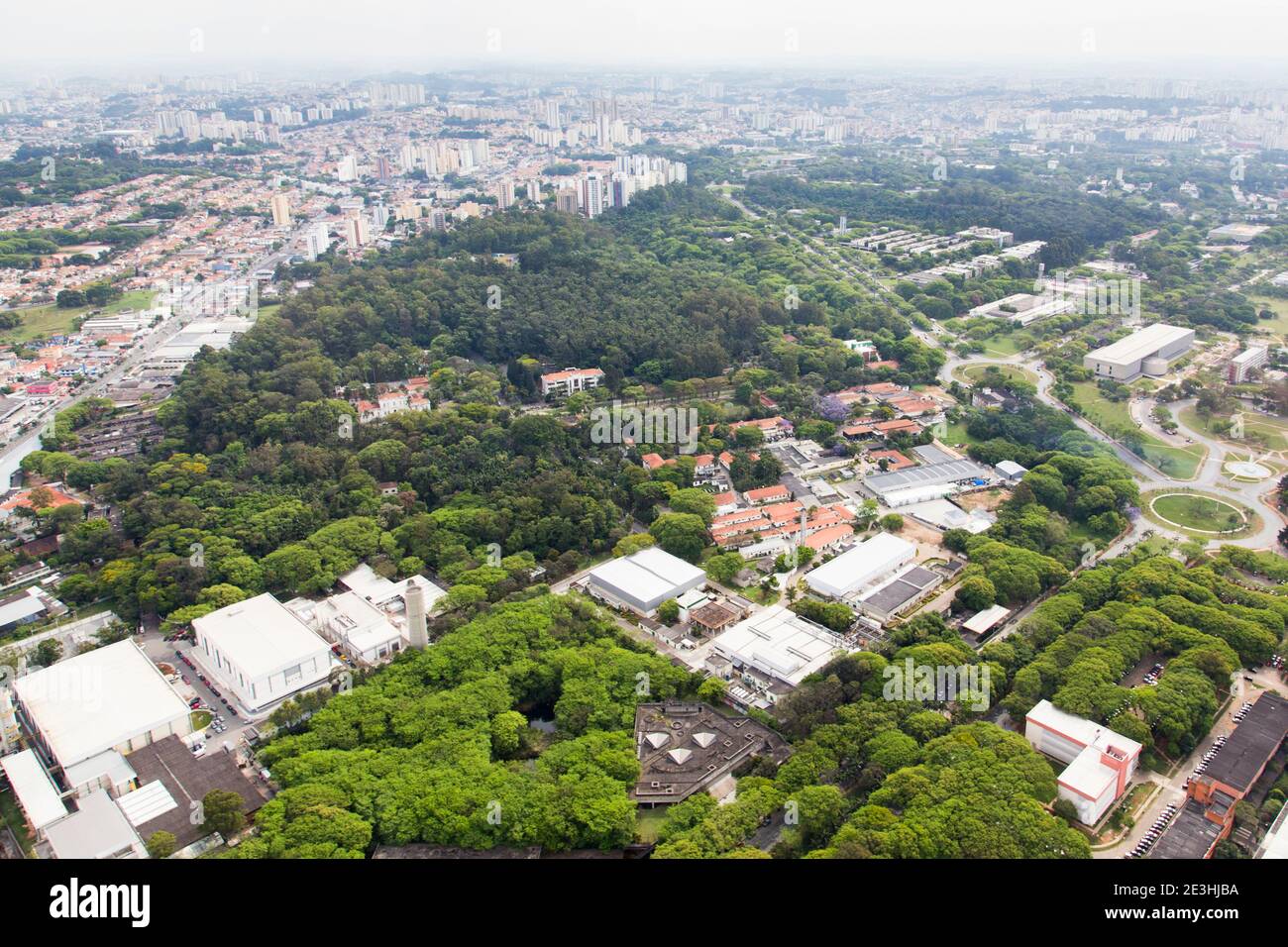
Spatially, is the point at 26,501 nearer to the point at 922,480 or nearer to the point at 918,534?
the point at 918,534

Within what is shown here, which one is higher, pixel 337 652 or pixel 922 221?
pixel 922 221

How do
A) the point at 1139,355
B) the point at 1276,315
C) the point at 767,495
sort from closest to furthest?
1. the point at 767,495
2. the point at 1139,355
3. the point at 1276,315

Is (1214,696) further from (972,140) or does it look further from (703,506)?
(972,140)

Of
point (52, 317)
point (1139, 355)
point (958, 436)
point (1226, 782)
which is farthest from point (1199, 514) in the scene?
point (52, 317)

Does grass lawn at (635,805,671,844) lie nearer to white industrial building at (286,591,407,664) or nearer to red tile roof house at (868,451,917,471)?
white industrial building at (286,591,407,664)

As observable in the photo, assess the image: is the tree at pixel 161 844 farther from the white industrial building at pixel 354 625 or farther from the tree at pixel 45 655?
the tree at pixel 45 655

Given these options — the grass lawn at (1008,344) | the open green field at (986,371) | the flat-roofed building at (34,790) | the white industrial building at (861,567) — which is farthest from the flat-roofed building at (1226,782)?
the grass lawn at (1008,344)
